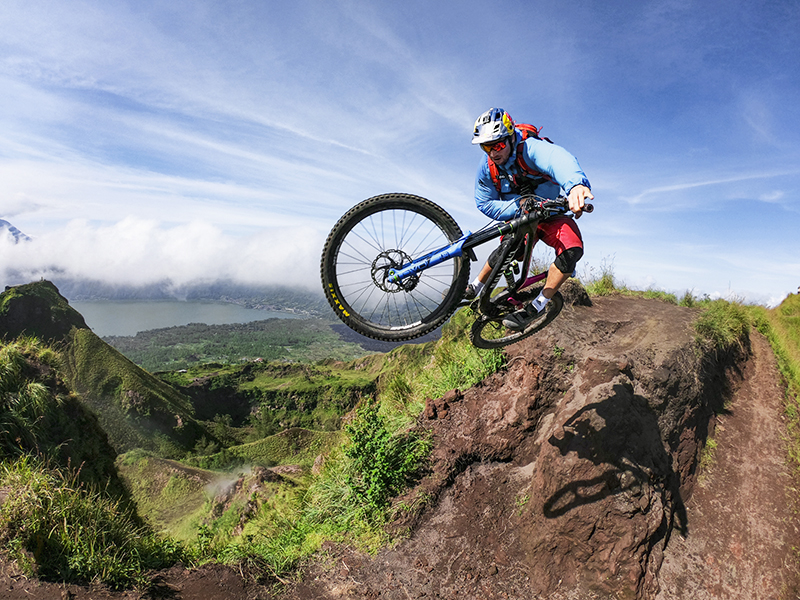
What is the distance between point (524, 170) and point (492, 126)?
80 centimetres

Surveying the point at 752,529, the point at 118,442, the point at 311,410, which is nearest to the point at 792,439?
the point at 752,529

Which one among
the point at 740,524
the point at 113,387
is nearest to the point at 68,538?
the point at 740,524

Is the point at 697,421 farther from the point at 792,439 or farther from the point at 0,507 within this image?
the point at 0,507

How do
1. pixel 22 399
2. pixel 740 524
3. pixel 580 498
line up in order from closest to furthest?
pixel 580 498 → pixel 740 524 → pixel 22 399

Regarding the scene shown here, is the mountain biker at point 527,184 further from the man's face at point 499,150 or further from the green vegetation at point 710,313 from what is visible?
the green vegetation at point 710,313

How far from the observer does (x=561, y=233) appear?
520cm

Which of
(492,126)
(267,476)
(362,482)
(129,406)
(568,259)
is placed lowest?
(129,406)

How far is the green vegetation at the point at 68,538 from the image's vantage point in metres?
5.61

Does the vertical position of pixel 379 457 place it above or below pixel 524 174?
below

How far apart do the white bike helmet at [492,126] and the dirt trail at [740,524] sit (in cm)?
690

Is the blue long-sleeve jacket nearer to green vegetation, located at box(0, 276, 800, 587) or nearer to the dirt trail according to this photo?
green vegetation, located at box(0, 276, 800, 587)

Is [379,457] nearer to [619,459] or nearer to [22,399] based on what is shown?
[619,459]

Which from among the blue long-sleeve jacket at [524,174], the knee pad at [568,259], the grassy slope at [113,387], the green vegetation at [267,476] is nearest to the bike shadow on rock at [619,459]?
the green vegetation at [267,476]

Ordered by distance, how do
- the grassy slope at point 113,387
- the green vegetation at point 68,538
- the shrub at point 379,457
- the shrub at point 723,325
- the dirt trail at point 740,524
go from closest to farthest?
the green vegetation at point 68,538
the dirt trail at point 740,524
the shrub at point 379,457
the shrub at point 723,325
the grassy slope at point 113,387
